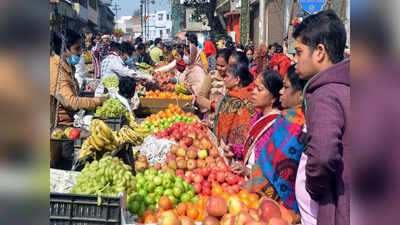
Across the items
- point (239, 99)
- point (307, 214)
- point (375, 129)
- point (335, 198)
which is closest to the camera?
point (375, 129)

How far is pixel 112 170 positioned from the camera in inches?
112

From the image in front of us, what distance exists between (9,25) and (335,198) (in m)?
1.81

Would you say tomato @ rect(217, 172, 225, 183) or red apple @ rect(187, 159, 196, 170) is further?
red apple @ rect(187, 159, 196, 170)

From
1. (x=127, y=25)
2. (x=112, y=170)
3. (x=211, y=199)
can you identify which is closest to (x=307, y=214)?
(x=211, y=199)

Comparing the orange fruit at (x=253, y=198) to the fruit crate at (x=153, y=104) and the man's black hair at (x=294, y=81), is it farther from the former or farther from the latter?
the fruit crate at (x=153, y=104)

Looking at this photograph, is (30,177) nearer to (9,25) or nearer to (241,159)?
(9,25)

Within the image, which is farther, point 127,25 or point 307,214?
point 127,25

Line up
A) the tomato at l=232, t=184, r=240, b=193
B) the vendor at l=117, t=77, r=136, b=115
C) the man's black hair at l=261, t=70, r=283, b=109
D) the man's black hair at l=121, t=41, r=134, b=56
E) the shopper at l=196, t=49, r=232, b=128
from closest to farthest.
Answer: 1. the man's black hair at l=261, t=70, r=283, b=109
2. the tomato at l=232, t=184, r=240, b=193
3. the shopper at l=196, t=49, r=232, b=128
4. the vendor at l=117, t=77, r=136, b=115
5. the man's black hair at l=121, t=41, r=134, b=56

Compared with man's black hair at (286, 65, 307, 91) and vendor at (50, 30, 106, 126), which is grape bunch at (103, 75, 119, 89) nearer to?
vendor at (50, 30, 106, 126)

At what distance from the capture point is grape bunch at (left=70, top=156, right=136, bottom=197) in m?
2.60

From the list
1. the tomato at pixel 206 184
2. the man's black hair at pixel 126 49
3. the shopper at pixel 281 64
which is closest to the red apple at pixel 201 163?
the tomato at pixel 206 184

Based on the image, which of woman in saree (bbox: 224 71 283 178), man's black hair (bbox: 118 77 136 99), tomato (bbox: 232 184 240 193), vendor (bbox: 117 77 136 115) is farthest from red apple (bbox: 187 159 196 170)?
man's black hair (bbox: 118 77 136 99)

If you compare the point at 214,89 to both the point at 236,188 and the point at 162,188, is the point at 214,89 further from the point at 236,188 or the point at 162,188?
the point at 162,188

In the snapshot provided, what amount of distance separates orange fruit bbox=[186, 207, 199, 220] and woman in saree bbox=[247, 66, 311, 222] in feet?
1.59
